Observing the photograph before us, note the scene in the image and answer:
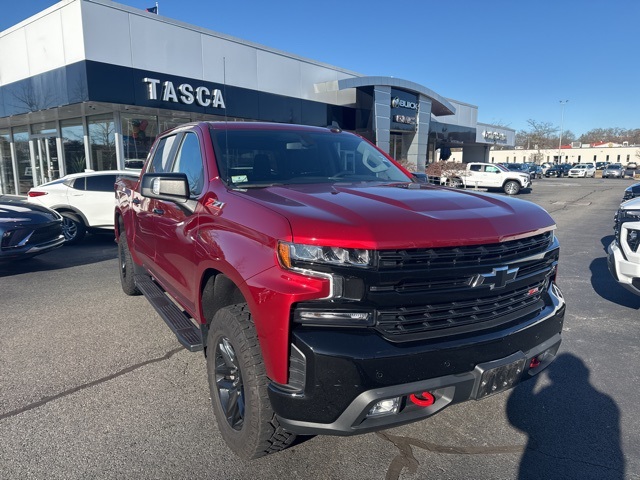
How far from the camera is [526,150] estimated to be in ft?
342

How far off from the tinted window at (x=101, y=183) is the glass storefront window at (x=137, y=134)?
5.53 meters

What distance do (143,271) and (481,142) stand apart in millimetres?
42859

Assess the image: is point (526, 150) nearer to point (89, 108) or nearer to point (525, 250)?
point (89, 108)

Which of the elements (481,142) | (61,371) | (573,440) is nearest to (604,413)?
(573,440)

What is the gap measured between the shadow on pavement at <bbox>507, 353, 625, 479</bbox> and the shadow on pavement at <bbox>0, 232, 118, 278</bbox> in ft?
23.4

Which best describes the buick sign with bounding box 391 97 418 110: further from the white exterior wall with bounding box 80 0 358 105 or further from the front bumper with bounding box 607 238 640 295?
the front bumper with bounding box 607 238 640 295

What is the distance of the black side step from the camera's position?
3.19 meters

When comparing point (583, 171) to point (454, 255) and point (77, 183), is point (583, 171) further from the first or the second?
point (454, 255)

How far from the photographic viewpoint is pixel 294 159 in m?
3.55

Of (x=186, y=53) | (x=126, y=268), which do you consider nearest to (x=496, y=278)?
(x=126, y=268)

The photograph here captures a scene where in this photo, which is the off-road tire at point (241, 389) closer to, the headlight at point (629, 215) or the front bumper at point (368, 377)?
the front bumper at point (368, 377)

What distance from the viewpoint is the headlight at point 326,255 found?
2102mm

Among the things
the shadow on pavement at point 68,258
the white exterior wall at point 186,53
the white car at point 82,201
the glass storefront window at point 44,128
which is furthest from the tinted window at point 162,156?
the glass storefront window at point 44,128

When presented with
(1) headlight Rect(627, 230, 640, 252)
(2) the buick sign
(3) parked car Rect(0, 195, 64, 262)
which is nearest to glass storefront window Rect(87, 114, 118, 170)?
(3) parked car Rect(0, 195, 64, 262)
